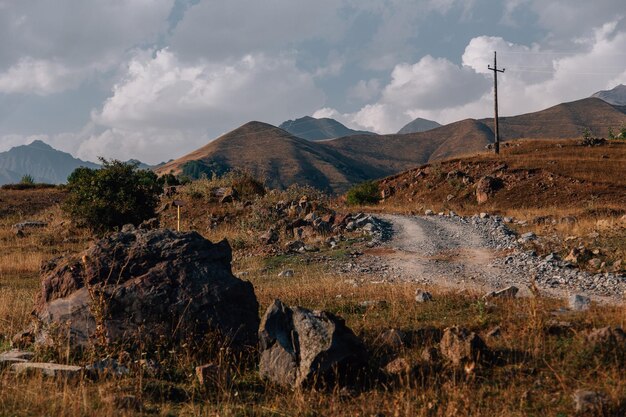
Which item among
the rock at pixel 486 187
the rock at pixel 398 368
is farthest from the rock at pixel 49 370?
the rock at pixel 486 187

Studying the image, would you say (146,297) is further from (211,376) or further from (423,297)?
(423,297)

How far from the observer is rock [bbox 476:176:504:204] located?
121 ft

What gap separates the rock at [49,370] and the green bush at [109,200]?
19.2 metres

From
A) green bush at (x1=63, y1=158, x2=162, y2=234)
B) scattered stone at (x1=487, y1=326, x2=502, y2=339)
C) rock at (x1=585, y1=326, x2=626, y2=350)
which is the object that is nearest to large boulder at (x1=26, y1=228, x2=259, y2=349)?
scattered stone at (x1=487, y1=326, x2=502, y2=339)

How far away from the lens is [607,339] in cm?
595

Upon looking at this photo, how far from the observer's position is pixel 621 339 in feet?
19.5

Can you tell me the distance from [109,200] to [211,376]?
68.9 ft

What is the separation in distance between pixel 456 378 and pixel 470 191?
3482 centimetres

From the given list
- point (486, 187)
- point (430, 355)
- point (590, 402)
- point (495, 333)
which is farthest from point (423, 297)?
point (486, 187)

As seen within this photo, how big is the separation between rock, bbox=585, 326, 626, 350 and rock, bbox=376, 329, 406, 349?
2.39 m

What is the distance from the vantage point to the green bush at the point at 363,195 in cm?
4075

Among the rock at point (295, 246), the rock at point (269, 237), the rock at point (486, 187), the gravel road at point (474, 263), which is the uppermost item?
the rock at point (486, 187)

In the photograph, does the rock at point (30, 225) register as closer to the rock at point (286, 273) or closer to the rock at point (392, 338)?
the rock at point (286, 273)

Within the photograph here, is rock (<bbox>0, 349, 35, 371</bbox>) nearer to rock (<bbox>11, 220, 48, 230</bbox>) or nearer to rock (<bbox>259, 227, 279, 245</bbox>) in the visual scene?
rock (<bbox>259, 227, 279, 245</bbox>)
